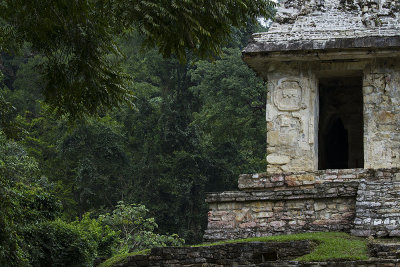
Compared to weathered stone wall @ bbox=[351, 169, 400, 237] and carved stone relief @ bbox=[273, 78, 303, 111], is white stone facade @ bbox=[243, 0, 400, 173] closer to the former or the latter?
carved stone relief @ bbox=[273, 78, 303, 111]

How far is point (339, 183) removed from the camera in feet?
32.8

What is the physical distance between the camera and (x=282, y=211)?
396 inches

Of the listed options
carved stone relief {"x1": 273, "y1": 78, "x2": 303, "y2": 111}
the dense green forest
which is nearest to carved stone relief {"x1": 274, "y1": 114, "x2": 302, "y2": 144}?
carved stone relief {"x1": 273, "y1": 78, "x2": 303, "y2": 111}

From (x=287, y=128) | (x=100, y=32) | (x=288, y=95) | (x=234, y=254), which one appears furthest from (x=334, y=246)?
(x=288, y=95)

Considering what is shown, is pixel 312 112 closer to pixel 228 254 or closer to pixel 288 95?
pixel 288 95

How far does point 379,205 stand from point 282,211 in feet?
Answer: 4.18

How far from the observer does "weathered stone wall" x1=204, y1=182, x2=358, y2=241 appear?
9.79 m

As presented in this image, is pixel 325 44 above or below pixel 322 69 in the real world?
above

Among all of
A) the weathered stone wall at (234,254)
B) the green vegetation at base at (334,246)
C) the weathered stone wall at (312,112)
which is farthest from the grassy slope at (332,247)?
the weathered stone wall at (312,112)

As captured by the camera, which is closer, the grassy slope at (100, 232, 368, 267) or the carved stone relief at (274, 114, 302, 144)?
the grassy slope at (100, 232, 368, 267)

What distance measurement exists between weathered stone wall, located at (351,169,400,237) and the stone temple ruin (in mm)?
13

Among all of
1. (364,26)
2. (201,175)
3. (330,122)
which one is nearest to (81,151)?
(201,175)

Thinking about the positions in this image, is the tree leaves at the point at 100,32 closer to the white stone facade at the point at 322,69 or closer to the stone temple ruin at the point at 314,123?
the stone temple ruin at the point at 314,123

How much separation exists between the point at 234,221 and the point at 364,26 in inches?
132
